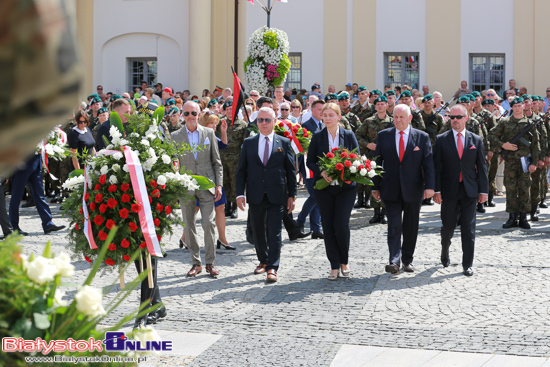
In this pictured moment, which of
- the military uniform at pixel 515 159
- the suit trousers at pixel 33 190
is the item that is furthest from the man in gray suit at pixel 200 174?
the military uniform at pixel 515 159

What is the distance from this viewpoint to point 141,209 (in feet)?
18.8

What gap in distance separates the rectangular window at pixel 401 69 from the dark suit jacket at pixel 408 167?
1963 cm

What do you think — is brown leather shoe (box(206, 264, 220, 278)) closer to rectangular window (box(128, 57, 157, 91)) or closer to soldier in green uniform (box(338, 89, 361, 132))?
soldier in green uniform (box(338, 89, 361, 132))

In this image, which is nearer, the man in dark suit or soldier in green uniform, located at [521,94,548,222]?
the man in dark suit

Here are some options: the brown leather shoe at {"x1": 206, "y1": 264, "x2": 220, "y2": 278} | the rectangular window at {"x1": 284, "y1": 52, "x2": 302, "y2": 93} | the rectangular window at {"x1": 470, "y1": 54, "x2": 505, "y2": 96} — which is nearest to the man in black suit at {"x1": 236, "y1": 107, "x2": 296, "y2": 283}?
the brown leather shoe at {"x1": 206, "y1": 264, "x2": 220, "y2": 278}

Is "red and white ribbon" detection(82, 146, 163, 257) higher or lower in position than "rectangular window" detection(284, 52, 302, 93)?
lower

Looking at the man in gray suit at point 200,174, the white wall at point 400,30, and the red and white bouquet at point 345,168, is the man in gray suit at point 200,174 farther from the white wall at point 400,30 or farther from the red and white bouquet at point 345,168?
the white wall at point 400,30

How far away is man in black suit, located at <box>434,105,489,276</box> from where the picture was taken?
8547 mm

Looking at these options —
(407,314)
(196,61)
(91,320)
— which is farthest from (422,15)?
(91,320)

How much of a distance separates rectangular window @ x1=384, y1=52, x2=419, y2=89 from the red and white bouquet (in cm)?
2011

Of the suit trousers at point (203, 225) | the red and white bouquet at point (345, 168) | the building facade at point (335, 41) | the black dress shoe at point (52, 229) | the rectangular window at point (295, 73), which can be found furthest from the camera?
the rectangular window at point (295, 73)

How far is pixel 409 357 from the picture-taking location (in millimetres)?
5234

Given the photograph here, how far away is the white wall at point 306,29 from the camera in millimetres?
27922

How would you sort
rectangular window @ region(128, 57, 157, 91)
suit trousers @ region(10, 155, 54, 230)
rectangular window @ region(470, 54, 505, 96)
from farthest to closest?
rectangular window @ region(128, 57, 157, 91) < rectangular window @ region(470, 54, 505, 96) < suit trousers @ region(10, 155, 54, 230)
